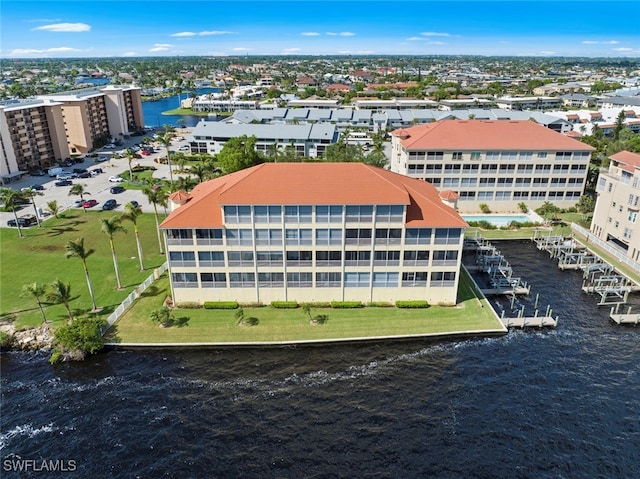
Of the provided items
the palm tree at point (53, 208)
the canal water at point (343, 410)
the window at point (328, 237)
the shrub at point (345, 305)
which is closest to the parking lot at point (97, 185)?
the palm tree at point (53, 208)

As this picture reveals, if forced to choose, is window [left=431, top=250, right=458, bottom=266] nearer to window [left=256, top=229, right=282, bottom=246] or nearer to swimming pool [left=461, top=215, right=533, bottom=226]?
window [left=256, top=229, right=282, bottom=246]

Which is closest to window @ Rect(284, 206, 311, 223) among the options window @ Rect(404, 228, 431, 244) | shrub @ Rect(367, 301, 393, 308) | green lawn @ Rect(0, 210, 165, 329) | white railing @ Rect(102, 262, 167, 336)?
window @ Rect(404, 228, 431, 244)

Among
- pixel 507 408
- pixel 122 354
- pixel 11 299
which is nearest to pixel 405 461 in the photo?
pixel 507 408

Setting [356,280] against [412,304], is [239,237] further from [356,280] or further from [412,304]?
[412,304]

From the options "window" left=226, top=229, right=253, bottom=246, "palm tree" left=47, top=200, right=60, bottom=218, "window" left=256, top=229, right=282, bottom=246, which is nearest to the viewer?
"window" left=226, top=229, right=253, bottom=246

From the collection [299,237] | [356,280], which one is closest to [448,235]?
[356,280]
